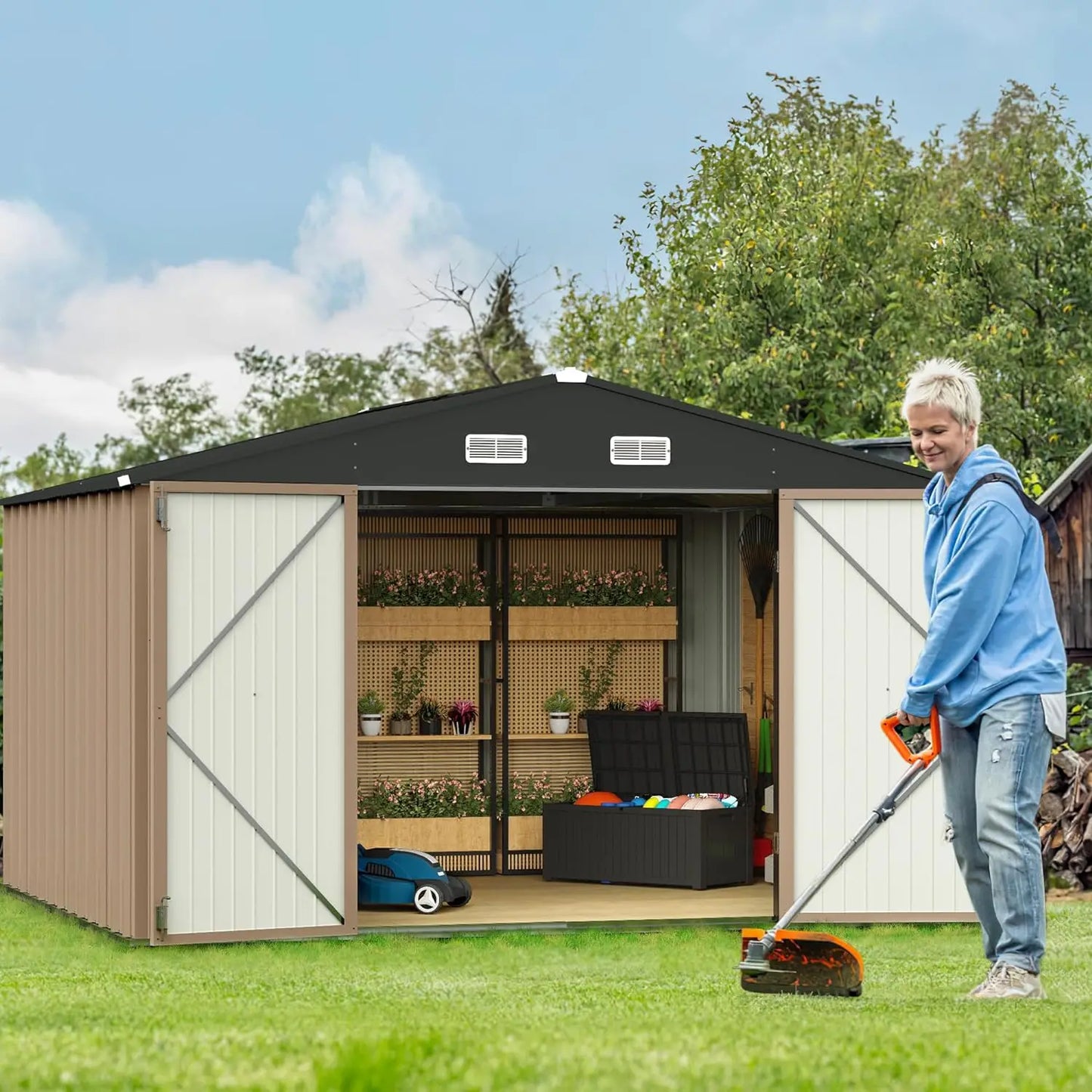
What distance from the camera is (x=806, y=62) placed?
6538 cm

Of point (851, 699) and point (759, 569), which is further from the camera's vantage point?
point (759, 569)

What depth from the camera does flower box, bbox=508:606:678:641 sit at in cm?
1260

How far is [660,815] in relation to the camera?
460 inches

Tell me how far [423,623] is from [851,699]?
3.29 m

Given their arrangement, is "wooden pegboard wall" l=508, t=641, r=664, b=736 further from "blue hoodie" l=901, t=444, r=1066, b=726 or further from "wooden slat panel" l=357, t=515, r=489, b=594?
"blue hoodie" l=901, t=444, r=1066, b=726

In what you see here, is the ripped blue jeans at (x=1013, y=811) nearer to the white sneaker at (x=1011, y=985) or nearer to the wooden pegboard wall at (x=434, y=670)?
the white sneaker at (x=1011, y=985)

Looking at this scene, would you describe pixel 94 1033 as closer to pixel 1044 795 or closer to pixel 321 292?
pixel 1044 795

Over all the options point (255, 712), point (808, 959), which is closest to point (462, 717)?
point (255, 712)

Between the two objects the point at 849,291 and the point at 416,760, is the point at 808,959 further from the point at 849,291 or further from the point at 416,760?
the point at 849,291

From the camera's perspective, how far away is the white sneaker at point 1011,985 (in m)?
5.77

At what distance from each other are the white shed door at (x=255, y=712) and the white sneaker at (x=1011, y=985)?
14.2 feet

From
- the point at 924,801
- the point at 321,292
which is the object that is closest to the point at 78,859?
the point at 924,801

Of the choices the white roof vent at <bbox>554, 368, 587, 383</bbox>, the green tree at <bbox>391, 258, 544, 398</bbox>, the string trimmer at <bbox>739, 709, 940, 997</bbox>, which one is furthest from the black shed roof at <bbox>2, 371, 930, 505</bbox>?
the green tree at <bbox>391, 258, 544, 398</bbox>

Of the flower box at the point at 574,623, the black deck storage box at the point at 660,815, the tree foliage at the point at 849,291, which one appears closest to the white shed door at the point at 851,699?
the black deck storage box at the point at 660,815
